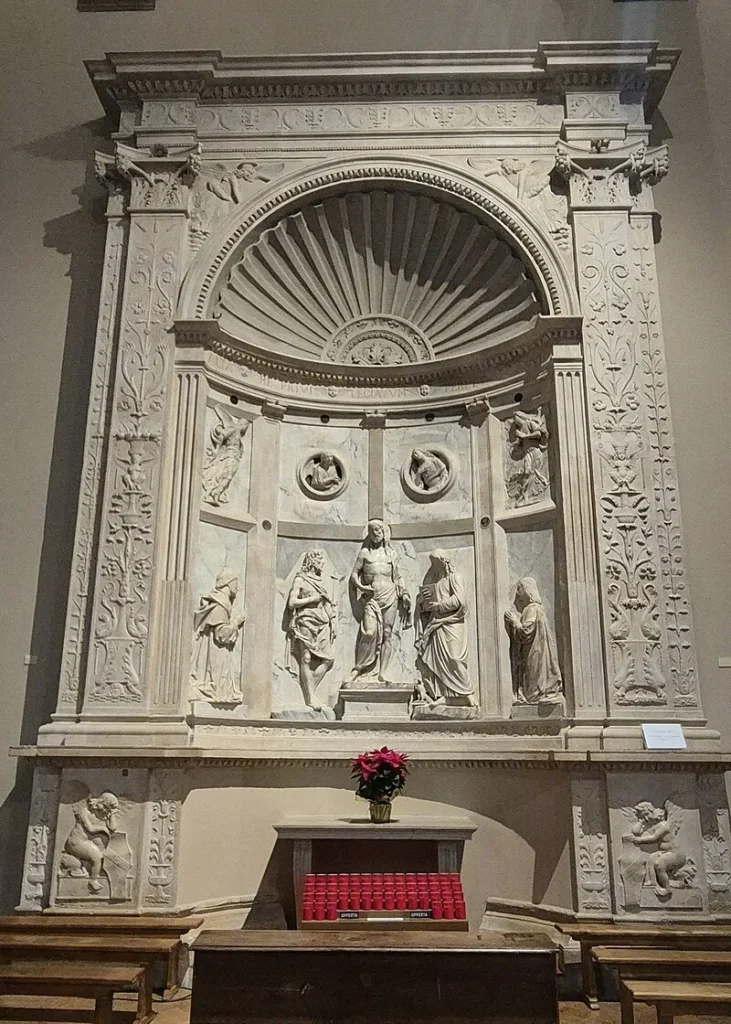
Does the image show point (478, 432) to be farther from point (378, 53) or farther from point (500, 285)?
point (378, 53)

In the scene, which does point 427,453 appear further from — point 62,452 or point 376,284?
point 62,452

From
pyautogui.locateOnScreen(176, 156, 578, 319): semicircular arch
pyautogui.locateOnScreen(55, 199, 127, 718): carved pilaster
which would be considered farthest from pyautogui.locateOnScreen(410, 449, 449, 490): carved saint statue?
pyautogui.locateOnScreen(55, 199, 127, 718): carved pilaster

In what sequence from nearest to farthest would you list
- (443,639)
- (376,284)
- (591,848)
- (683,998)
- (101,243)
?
1. (683,998)
2. (591,848)
3. (443,639)
4. (101,243)
5. (376,284)

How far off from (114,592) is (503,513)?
3.58m

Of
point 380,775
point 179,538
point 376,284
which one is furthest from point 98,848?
point 376,284

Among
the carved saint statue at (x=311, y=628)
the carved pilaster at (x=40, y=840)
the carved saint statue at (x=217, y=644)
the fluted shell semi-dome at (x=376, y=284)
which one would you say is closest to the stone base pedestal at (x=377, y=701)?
the carved saint statue at (x=311, y=628)

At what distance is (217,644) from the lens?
7535 mm

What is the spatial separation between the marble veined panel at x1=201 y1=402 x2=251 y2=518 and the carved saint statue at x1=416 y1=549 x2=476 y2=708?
1945 millimetres

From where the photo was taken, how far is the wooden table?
13.6 ft

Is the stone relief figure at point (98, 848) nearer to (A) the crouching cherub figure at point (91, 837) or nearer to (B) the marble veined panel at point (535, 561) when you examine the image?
(A) the crouching cherub figure at point (91, 837)

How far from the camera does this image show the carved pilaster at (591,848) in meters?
6.29

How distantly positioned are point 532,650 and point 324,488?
8.69 feet

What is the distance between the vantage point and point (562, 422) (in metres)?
7.46

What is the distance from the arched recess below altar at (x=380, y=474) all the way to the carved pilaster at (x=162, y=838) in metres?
0.60
